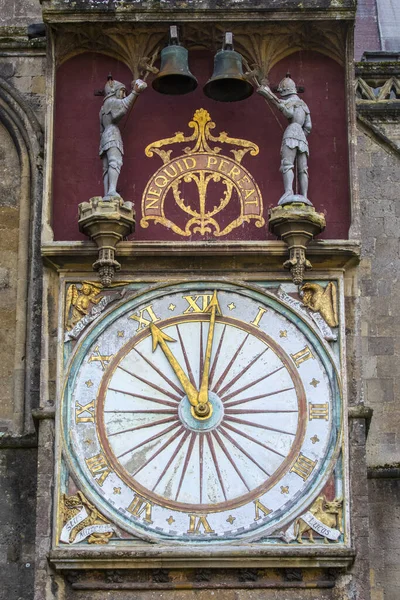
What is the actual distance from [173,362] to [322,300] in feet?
4.20

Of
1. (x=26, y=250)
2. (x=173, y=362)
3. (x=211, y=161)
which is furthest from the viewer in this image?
(x=26, y=250)

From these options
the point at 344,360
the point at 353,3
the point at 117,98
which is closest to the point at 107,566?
the point at 344,360

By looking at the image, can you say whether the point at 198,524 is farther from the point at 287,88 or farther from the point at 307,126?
the point at 287,88

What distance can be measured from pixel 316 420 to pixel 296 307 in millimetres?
937

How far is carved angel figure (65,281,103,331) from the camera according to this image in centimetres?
1747

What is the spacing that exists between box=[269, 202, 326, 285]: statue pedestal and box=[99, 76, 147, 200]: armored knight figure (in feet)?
4.33

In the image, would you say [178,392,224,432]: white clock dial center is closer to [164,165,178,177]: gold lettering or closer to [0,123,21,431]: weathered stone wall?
[0,123,21,431]: weathered stone wall

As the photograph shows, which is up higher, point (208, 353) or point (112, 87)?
point (112, 87)

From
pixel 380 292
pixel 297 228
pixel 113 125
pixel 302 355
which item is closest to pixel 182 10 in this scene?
pixel 113 125

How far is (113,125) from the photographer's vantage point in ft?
59.0

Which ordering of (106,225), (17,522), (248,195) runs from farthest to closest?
(248,195)
(17,522)
(106,225)

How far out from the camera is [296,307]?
17469 mm

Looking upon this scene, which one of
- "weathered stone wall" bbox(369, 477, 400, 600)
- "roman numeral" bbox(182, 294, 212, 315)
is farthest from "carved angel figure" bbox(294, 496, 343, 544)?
"roman numeral" bbox(182, 294, 212, 315)

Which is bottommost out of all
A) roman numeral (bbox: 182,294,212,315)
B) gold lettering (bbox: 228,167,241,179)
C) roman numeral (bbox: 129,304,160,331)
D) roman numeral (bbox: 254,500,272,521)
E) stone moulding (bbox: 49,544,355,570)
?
stone moulding (bbox: 49,544,355,570)
